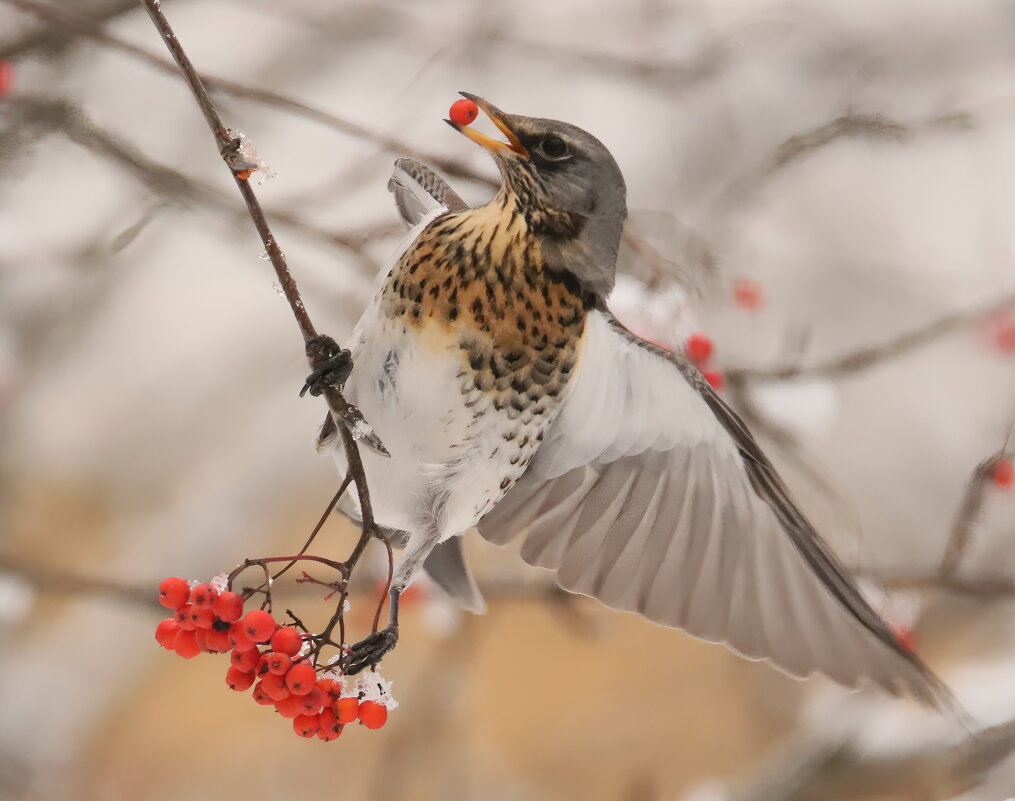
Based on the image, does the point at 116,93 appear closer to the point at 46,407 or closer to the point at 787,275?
the point at 46,407

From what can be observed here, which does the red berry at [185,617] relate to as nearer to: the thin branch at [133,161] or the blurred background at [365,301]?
the thin branch at [133,161]

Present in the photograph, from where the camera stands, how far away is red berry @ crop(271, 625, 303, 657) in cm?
64

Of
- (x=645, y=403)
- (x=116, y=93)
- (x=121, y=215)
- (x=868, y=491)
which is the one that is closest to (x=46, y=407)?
(x=121, y=215)

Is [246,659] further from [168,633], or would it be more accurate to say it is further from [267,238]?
[267,238]

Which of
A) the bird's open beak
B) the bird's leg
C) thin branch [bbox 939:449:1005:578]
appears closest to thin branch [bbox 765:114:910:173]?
thin branch [bbox 939:449:1005:578]

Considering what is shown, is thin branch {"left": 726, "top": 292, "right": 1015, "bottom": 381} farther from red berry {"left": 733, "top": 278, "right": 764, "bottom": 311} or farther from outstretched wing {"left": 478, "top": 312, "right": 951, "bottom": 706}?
outstretched wing {"left": 478, "top": 312, "right": 951, "bottom": 706}

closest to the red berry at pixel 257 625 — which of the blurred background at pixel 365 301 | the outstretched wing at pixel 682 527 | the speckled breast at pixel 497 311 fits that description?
the speckled breast at pixel 497 311

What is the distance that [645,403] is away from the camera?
2.83 feet

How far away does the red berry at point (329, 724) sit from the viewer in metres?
0.66

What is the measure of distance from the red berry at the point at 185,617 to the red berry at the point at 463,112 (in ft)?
1.31

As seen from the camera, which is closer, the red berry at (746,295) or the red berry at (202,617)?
the red berry at (202,617)

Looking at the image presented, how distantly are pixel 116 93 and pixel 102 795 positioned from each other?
1304 mm

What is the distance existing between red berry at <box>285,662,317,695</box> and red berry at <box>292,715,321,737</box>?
4 centimetres

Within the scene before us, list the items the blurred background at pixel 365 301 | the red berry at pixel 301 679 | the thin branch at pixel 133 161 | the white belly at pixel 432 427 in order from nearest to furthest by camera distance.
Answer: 1. the red berry at pixel 301 679
2. the white belly at pixel 432 427
3. the thin branch at pixel 133 161
4. the blurred background at pixel 365 301
